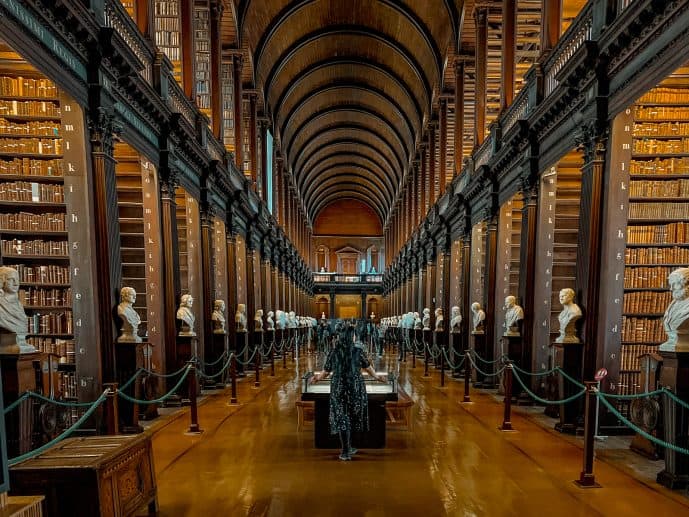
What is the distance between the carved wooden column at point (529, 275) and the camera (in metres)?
7.64

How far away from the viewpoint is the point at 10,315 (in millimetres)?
4293

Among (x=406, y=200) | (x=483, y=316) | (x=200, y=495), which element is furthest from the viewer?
(x=406, y=200)

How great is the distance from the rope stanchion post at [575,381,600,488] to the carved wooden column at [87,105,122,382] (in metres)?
4.95

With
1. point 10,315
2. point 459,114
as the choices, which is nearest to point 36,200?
point 10,315

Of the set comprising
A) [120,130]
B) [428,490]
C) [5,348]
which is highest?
[120,130]

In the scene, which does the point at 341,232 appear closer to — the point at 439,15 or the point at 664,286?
the point at 439,15

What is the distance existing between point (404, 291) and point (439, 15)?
14.2 metres

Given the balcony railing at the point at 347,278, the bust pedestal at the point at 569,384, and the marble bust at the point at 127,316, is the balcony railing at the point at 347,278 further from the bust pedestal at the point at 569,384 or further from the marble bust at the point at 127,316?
the bust pedestal at the point at 569,384

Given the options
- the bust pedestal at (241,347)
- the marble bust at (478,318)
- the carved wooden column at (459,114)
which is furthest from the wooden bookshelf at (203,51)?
the marble bust at (478,318)

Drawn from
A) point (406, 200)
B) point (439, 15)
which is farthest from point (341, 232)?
A: point (439, 15)

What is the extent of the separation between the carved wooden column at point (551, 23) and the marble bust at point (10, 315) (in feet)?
24.7

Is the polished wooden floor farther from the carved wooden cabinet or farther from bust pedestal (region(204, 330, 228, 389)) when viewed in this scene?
bust pedestal (region(204, 330, 228, 389))

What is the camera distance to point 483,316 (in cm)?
979

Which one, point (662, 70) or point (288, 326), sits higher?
point (662, 70)
